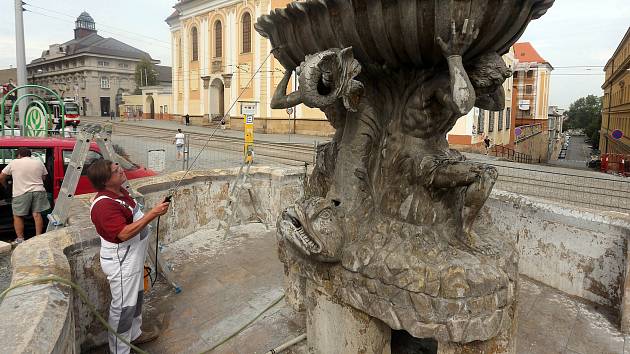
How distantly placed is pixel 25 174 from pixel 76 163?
11.0 feet

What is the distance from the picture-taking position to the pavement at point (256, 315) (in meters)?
3.57

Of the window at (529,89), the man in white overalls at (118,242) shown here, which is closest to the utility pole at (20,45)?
the man in white overalls at (118,242)

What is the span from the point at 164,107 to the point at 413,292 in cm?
4822

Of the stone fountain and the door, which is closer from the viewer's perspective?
the stone fountain

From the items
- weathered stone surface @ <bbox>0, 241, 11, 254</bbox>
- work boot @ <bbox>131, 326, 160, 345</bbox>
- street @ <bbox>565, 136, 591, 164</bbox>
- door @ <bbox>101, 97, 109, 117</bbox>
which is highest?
door @ <bbox>101, 97, 109, 117</bbox>

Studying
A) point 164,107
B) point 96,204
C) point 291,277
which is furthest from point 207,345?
point 164,107

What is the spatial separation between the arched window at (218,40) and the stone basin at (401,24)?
36.9 metres

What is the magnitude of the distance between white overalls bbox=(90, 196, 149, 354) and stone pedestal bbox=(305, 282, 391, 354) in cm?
132

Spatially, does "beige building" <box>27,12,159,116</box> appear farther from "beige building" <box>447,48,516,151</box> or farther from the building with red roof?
"beige building" <box>447,48,516,151</box>

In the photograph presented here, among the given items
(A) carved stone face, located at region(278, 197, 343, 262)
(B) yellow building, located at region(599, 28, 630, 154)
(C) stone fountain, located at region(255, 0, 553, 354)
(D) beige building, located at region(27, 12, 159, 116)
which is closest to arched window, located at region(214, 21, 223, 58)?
(D) beige building, located at region(27, 12, 159, 116)

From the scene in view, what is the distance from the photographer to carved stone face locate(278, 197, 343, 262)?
289cm

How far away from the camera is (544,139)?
4469 centimetres

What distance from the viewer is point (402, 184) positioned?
309cm

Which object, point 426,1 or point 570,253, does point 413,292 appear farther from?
point 570,253
